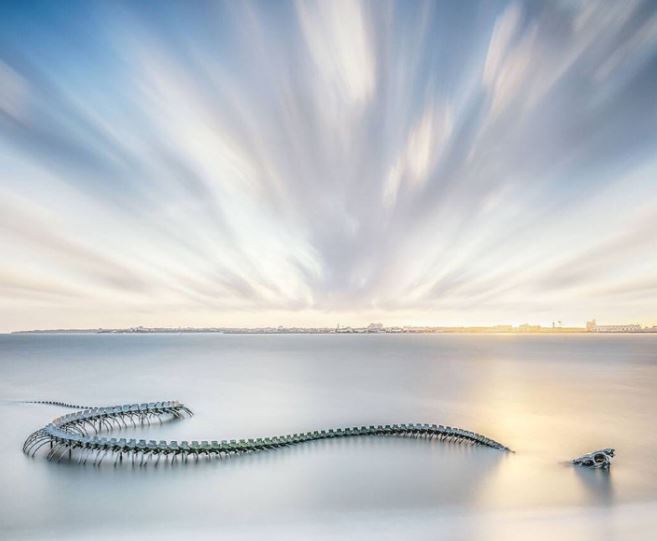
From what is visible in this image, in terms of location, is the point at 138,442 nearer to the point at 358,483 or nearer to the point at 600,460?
the point at 358,483

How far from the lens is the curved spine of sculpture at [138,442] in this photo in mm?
31203

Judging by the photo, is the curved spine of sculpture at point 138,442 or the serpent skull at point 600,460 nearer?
the curved spine of sculpture at point 138,442

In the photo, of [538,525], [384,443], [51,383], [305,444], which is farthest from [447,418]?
[51,383]

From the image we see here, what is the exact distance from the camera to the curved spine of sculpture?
31203 millimetres

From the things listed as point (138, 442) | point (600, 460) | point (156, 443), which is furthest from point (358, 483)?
point (600, 460)

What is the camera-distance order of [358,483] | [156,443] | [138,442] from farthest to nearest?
[156,443]
[138,442]
[358,483]

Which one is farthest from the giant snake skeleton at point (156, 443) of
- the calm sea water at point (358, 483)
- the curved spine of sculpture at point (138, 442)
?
the calm sea water at point (358, 483)

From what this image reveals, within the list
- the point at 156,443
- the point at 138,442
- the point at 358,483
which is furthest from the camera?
the point at 156,443

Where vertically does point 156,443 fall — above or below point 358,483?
above

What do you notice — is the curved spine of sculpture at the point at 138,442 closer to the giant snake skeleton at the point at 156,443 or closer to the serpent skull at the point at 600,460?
the giant snake skeleton at the point at 156,443

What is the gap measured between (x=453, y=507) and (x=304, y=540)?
345 inches

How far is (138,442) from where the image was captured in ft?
102

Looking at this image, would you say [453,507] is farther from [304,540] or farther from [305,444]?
[305,444]

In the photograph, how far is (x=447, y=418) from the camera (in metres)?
50.6
